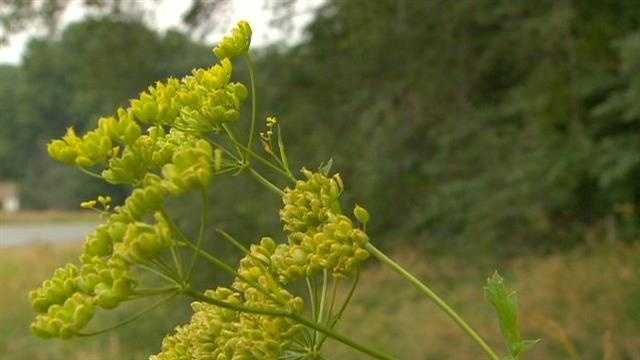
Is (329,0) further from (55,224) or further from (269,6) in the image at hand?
(55,224)

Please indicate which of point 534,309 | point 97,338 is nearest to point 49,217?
point 97,338

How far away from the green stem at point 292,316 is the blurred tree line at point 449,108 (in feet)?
19.9

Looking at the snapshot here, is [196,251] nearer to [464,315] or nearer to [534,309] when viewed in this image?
[534,309]

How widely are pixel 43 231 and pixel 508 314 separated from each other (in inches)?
1128

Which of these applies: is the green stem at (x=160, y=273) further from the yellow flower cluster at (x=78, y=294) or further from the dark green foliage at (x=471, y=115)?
the dark green foliage at (x=471, y=115)

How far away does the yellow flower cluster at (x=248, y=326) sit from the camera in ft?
3.88

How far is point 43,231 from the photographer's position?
29.0 meters

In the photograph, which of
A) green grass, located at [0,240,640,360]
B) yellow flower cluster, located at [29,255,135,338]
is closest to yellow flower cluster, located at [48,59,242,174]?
yellow flower cluster, located at [29,255,135,338]

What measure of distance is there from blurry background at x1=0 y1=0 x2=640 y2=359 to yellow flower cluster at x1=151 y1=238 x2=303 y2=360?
527 centimetres

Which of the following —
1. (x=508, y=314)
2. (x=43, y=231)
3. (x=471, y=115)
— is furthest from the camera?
(x=43, y=231)

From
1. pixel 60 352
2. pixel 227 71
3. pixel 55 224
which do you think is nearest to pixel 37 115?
pixel 55 224

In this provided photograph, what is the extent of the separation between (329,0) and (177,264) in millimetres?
7824

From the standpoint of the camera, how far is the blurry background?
7527 mm

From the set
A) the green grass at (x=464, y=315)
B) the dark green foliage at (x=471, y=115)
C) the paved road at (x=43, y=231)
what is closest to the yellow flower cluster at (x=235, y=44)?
the green grass at (x=464, y=315)
